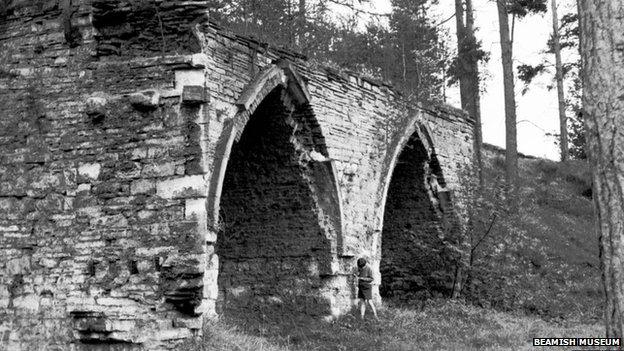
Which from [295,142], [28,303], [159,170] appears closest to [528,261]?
[295,142]

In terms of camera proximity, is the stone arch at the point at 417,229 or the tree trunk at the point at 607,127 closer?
the tree trunk at the point at 607,127

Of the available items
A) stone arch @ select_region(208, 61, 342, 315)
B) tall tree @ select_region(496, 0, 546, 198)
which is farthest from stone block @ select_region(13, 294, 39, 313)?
tall tree @ select_region(496, 0, 546, 198)

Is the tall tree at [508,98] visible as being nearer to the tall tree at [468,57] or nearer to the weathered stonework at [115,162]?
the tall tree at [468,57]

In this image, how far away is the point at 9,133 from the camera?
9.28m

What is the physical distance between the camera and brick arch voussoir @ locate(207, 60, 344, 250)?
9578 mm

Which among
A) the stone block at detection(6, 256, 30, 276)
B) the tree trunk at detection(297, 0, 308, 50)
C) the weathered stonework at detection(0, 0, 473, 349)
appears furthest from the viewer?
the tree trunk at detection(297, 0, 308, 50)

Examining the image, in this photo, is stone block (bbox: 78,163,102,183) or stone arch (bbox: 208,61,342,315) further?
stone arch (bbox: 208,61,342,315)

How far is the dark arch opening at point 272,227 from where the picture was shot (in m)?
11.9

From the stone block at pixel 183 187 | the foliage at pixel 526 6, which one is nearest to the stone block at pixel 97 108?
the stone block at pixel 183 187

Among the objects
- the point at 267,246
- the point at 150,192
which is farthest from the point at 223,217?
the point at 150,192

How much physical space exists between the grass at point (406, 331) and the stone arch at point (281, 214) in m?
0.44

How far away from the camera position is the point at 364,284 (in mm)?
12375

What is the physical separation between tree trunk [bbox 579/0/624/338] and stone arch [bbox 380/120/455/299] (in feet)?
34.8

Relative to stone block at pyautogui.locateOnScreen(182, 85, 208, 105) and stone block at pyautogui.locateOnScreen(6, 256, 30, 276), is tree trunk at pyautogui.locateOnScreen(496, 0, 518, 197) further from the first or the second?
stone block at pyautogui.locateOnScreen(6, 256, 30, 276)
